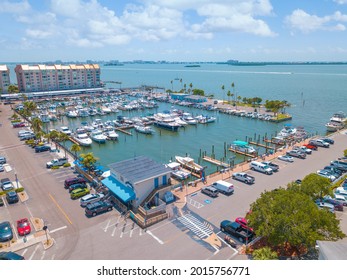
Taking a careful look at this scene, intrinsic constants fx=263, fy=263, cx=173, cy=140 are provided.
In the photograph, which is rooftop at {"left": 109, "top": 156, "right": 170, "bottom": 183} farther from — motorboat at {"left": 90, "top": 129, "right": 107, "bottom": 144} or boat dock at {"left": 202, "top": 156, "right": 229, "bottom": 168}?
motorboat at {"left": 90, "top": 129, "right": 107, "bottom": 144}

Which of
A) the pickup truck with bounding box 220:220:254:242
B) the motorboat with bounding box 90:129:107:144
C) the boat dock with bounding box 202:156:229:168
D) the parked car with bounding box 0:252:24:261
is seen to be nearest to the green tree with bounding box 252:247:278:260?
the pickup truck with bounding box 220:220:254:242

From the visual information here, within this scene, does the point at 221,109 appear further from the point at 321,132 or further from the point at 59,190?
the point at 59,190

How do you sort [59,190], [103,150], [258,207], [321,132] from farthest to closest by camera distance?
[321,132], [103,150], [59,190], [258,207]

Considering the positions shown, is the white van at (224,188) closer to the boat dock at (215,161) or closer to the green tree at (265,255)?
the boat dock at (215,161)

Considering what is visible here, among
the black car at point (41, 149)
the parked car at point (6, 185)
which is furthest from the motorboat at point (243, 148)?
the parked car at point (6, 185)

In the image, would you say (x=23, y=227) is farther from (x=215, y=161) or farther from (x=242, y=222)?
(x=215, y=161)

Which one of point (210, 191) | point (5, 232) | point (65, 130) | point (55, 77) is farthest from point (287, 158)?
point (55, 77)
